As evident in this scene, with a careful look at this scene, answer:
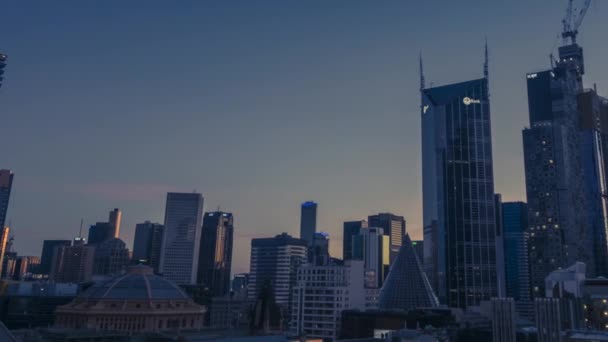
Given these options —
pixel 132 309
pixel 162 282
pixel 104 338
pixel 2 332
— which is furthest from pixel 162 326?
pixel 2 332

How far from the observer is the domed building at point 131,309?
131 meters

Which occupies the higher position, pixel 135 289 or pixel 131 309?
pixel 135 289

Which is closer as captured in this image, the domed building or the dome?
the domed building

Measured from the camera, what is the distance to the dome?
13912cm

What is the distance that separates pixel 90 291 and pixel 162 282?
2020 centimetres

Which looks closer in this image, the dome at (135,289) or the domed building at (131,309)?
the domed building at (131,309)

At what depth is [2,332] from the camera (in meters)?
39.2

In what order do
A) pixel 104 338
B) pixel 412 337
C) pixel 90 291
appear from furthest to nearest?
pixel 90 291
pixel 412 337
pixel 104 338

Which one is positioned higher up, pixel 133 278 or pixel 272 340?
pixel 133 278

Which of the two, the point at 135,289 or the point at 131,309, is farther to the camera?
the point at 135,289

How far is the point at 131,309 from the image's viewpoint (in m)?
134

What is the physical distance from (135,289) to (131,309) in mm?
9303

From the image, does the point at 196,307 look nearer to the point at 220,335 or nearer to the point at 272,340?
the point at 220,335

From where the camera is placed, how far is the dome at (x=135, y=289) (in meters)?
139
